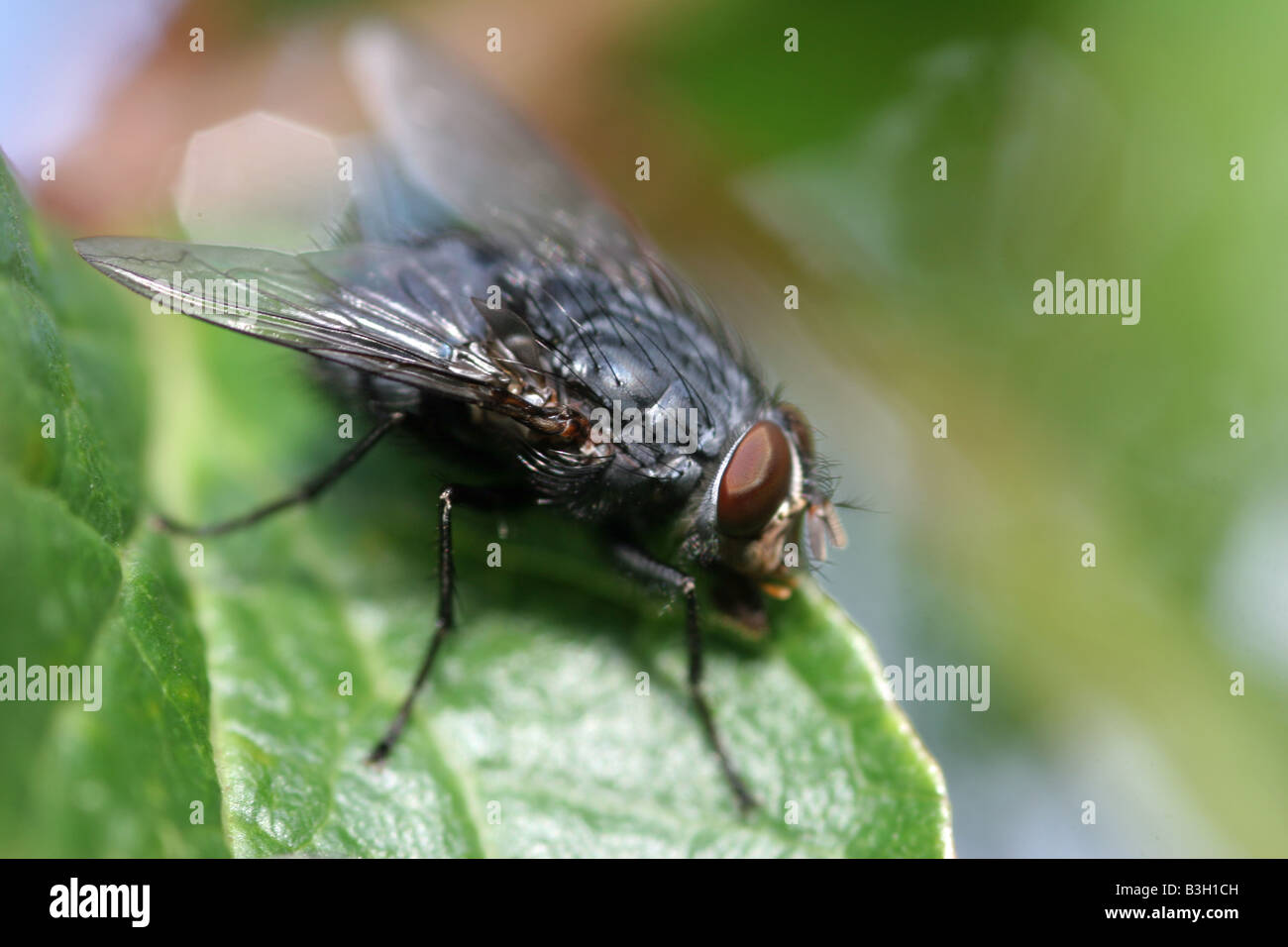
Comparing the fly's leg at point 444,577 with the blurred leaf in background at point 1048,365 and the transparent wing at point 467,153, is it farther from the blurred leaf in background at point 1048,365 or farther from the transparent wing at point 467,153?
the blurred leaf in background at point 1048,365

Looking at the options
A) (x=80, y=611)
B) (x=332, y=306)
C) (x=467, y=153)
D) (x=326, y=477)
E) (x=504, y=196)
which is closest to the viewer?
(x=80, y=611)

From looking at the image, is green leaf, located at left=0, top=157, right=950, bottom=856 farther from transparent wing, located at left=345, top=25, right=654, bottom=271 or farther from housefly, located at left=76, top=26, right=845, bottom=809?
transparent wing, located at left=345, top=25, right=654, bottom=271

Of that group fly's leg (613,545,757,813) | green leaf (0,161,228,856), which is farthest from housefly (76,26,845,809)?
green leaf (0,161,228,856)

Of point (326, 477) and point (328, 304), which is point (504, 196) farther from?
point (326, 477)

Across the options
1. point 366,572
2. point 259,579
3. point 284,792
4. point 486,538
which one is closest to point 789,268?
point 486,538

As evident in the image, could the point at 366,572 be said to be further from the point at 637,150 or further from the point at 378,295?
the point at 637,150

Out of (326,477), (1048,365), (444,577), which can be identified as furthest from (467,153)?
(1048,365)
